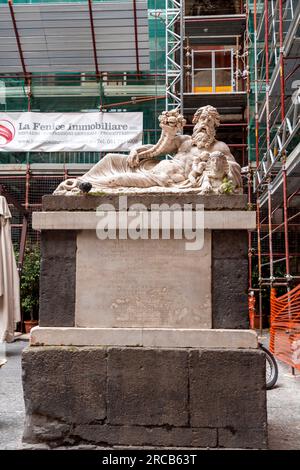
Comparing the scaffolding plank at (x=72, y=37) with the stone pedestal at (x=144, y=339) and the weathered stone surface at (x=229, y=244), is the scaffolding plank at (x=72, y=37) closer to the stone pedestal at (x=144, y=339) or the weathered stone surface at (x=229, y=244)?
the stone pedestal at (x=144, y=339)

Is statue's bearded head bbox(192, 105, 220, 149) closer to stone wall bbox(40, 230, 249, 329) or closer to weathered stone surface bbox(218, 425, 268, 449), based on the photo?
stone wall bbox(40, 230, 249, 329)

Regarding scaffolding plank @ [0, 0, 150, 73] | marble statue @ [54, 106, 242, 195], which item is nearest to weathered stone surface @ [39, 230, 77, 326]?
marble statue @ [54, 106, 242, 195]

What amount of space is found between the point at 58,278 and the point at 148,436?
152 centimetres

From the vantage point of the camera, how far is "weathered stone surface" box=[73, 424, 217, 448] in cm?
409

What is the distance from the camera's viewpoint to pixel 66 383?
4234 millimetres

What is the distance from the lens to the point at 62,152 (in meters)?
15.4

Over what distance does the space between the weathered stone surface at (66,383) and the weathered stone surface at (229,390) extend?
2.58 ft

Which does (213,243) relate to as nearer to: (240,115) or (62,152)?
(62,152)

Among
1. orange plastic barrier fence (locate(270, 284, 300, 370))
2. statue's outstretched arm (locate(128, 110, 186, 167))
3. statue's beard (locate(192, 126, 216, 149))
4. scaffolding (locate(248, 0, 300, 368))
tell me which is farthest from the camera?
scaffolding (locate(248, 0, 300, 368))

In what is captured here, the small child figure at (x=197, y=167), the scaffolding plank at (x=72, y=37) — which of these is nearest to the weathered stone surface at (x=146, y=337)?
the small child figure at (x=197, y=167)

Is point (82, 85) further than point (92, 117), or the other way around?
point (82, 85)

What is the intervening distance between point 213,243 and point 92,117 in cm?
1140

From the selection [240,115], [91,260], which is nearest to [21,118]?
[240,115]

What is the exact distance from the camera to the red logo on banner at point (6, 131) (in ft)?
48.9
